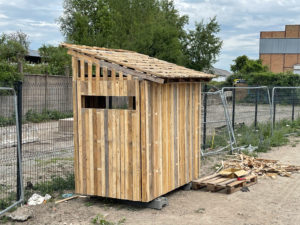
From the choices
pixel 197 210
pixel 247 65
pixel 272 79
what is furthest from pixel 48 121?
pixel 247 65

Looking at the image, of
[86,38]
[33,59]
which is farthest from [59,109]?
[33,59]

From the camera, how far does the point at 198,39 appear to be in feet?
128

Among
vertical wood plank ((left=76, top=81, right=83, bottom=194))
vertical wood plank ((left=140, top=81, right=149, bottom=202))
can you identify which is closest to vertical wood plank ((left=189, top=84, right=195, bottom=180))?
vertical wood plank ((left=140, top=81, right=149, bottom=202))

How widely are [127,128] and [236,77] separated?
1211 inches

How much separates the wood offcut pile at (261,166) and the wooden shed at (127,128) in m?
2.73

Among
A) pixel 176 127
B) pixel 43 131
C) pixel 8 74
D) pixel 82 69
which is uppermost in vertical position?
Answer: pixel 8 74

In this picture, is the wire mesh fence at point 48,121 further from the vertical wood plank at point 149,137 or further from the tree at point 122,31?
the tree at point 122,31

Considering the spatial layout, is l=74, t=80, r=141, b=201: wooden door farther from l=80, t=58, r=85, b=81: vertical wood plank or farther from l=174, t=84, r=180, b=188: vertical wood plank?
l=174, t=84, r=180, b=188: vertical wood plank

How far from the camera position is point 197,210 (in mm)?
6473

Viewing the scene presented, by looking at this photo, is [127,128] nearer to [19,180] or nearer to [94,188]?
[94,188]

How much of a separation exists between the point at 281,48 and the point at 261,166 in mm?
59441

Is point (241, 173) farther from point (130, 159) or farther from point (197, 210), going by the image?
point (130, 159)

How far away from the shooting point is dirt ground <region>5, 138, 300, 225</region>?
237 inches

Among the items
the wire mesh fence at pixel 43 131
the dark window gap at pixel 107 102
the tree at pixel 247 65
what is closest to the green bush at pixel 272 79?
the tree at pixel 247 65
